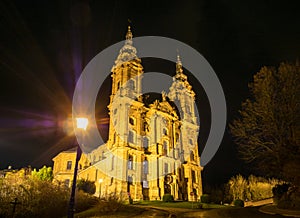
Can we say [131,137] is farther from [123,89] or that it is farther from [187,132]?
[187,132]

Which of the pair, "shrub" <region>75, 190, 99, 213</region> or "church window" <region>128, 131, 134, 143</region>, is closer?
"shrub" <region>75, 190, 99, 213</region>

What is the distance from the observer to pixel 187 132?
6662 centimetres

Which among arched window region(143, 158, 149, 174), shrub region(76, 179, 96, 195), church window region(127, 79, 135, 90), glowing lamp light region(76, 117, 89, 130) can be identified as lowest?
shrub region(76, 179, 96, 195)

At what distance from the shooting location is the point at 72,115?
1101 centimetres

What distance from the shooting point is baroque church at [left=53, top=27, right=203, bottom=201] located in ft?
159

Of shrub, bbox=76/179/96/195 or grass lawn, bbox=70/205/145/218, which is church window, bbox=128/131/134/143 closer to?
shrub, bbox=76/179/96/195

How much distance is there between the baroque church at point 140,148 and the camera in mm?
48469

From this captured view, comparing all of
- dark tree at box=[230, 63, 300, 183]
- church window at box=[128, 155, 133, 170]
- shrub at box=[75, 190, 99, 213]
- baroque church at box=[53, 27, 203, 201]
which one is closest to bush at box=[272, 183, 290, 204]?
dark tree at box=[230, 63, 300, 183]

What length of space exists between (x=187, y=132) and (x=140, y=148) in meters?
18.3

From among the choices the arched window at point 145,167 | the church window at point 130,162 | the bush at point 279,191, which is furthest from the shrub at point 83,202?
the arched window at point 145,167

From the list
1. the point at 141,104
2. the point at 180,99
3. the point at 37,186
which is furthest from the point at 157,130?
the point at 37,186

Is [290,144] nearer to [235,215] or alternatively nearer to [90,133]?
[235,215]

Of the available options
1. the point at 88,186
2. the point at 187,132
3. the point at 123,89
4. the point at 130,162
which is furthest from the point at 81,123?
the point at 187,132

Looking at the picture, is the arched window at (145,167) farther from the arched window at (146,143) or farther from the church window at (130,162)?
the church window at (130,162)
